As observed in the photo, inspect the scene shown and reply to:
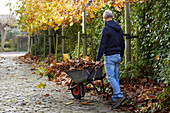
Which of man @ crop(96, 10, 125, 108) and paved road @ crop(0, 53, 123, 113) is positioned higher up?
man @ crop(96, 10, 125, 108)

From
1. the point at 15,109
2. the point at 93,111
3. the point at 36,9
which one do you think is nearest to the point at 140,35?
the point at 93,111

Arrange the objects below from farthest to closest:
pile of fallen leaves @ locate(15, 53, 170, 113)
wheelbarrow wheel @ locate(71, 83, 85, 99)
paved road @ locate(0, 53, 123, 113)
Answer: wheelbarrow wheel @ locate(71, 83, 85, 99) → paved road @ locate(0, 53, 123, 113) → pile of fallen leaves @ locate(15, 53, 170, 113)

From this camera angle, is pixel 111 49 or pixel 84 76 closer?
pixel 111 49

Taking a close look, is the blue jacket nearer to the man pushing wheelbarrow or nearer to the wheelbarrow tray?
the man pushing wheelbarrow

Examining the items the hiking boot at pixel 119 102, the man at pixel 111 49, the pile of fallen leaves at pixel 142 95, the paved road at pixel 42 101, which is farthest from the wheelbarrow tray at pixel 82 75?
Answer: the hiking boot at pixel 119 102

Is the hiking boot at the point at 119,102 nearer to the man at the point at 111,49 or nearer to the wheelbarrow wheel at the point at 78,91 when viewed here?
the man at the point at 111,49

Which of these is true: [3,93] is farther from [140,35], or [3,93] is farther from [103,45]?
[140,35]

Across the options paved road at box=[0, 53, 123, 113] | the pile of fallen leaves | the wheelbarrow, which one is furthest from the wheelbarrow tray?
paved road at box=[0, 53, 123, 113]

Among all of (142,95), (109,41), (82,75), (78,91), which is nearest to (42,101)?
(78,91)

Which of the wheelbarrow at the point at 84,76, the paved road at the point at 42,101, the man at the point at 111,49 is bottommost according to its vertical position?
the paved road at the point at 42,101

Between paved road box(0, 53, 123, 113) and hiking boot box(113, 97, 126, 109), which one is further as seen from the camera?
hiking boot box(113, 97, 126, 109)

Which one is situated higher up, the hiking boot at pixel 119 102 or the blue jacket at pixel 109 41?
the blue jacket at pixel 109 41

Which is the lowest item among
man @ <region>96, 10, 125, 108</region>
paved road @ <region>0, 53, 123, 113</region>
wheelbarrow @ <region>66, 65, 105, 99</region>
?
paved road @ <region>0, 53, 123, 113</region>

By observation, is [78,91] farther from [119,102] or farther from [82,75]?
[119,102]
